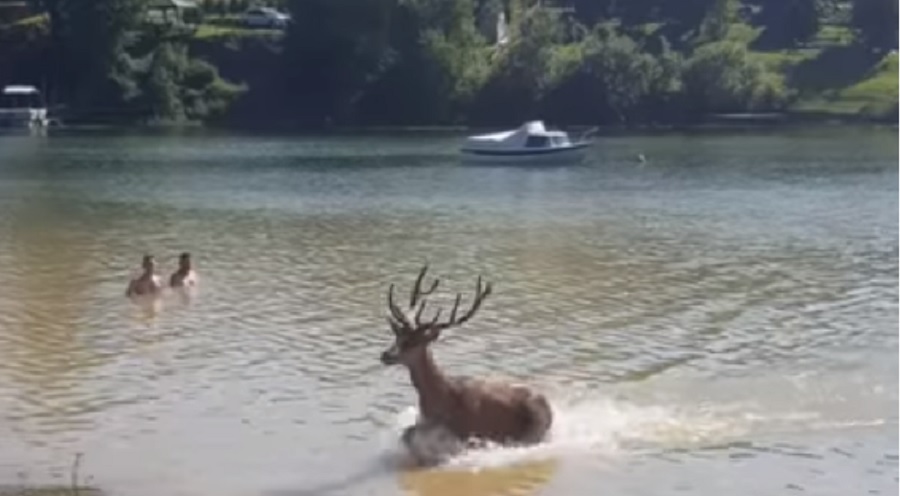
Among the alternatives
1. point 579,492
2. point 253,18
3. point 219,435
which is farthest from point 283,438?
point 253,18

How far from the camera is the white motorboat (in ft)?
354

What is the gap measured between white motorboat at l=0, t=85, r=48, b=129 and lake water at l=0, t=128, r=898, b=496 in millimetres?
49635

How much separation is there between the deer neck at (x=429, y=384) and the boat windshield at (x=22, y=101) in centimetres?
9726

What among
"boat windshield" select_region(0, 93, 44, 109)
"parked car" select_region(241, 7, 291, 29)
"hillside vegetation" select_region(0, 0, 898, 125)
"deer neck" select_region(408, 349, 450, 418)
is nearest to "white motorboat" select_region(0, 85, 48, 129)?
"boat windshield" select_region(0, 93, 44, 109)

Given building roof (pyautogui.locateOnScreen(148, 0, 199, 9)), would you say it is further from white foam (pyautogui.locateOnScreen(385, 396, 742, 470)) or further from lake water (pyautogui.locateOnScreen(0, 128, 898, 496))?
white foam (pyautogui.locateOnScreen(385, 396, 742, 470))

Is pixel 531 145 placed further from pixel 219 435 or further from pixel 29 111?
pixel 219 435

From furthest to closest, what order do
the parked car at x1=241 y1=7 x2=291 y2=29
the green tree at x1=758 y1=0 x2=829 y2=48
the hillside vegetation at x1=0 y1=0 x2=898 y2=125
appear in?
the parked car at x1=241 y1=7 x2=291 y2=29
the green tree at x1=758 y1=0 x2=829 y2=48
the hillside vegetation at x1=0 y1=0 x2=898 y2=125

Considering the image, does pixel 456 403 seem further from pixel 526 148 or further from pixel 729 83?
pixel 729 83

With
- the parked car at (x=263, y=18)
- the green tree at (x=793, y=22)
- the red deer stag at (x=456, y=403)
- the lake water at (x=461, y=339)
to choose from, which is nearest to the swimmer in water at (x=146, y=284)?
the lake water at (x=461, y=339)

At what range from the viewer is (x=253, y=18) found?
125 metres

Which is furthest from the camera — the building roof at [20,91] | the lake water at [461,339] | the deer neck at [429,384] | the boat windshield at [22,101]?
the boat windshield at [22,101]

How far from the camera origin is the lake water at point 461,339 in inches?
775

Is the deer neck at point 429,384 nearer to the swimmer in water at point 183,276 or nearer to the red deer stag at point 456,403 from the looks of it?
the red deer stag at point 456,403

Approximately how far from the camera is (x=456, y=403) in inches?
769
